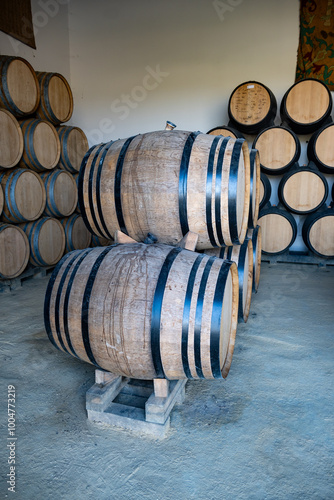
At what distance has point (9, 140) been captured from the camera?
3.87 metres

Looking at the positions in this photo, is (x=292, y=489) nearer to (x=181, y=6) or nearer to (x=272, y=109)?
(x=272, y=109)

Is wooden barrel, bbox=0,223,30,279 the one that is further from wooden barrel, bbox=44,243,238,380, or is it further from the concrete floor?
wooden barrel, bbox=44,243,238,380

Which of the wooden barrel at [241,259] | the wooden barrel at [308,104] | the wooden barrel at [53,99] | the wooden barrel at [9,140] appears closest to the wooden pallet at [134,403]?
the wooden barrel at [241,259]

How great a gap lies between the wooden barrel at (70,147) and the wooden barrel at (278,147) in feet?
8.14

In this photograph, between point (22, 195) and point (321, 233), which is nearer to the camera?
point (22, 195)

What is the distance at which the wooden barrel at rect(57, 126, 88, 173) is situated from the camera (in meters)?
4.90

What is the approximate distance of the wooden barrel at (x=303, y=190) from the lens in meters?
4.75

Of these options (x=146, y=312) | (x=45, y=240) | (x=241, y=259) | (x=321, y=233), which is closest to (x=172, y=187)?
(x=146, y=312)

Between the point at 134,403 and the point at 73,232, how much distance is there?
356 centimetres

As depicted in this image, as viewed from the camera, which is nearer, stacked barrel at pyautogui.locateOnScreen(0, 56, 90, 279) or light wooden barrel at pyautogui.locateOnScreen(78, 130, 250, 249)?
light wooden barrel at pyautogui.locateOnScreen(78, 130, 250, 249)

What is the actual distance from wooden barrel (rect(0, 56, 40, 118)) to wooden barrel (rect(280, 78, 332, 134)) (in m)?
3.21

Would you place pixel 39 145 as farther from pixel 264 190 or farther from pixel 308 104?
pixel 308 104

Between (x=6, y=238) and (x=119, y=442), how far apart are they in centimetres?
290

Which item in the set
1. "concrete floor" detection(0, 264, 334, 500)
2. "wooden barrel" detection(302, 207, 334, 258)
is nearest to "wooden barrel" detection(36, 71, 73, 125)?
"concrete floor" detection(0, 264, 334, 500)
